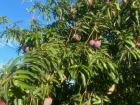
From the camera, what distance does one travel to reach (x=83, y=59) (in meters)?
3.76

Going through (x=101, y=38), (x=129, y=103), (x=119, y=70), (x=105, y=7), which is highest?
(x=105, y=7)

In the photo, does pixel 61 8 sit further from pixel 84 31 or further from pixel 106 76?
pixel 106 76

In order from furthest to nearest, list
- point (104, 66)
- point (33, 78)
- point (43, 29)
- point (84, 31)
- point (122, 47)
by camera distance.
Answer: point (43, 29) < point (84, 31) < point (122, 47) < point (104, 66) < point (33, 78)

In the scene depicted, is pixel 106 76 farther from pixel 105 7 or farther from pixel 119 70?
pixel 105 7

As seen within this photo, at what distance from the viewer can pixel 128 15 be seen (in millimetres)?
4195

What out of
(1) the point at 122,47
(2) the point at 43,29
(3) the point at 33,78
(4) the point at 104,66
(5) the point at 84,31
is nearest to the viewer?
(3) the point at 33,78

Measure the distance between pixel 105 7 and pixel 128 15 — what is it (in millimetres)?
Result: 242

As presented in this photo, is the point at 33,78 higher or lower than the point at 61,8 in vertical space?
lower

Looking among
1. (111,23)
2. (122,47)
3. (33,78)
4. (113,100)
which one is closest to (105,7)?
(111,23)

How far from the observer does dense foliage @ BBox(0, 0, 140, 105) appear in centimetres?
323

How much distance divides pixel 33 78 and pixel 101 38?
1125 millimetres

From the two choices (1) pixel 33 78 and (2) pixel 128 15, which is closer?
(1) pixel 33 78

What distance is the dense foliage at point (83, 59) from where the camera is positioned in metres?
3.23

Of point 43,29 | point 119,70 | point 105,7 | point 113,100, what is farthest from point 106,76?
point 43,29
